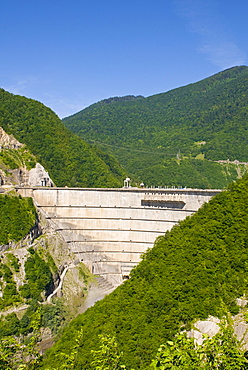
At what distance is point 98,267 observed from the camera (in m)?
60.9

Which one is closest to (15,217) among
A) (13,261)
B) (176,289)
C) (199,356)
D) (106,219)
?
(13,261)

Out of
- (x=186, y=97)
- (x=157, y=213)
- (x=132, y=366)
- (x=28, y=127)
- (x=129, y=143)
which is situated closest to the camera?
(x=132, y=366)

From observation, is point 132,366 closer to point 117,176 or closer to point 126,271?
point 126,271

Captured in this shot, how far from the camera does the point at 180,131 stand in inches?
5546

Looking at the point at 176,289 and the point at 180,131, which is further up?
the point at 180,131

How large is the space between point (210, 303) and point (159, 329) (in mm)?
3464

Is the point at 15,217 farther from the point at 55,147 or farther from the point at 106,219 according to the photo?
the point at 55,147

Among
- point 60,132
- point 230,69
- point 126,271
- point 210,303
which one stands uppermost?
point 230,69

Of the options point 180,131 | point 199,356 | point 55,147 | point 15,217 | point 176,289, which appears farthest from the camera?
point 180,131

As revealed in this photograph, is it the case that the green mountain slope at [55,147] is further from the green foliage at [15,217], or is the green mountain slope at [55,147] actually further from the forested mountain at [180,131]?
the forested mountain at [180,131]

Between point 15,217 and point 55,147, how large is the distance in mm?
29748

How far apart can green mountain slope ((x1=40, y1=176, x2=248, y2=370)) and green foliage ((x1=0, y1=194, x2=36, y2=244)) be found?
19.1 m

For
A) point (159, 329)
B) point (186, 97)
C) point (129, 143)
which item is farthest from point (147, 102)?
point (159, 329)

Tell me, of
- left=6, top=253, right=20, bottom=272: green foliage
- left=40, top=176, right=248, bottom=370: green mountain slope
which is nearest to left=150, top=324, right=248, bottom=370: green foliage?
left=40, top=176, right=248, bottom=370: green mountain slope
